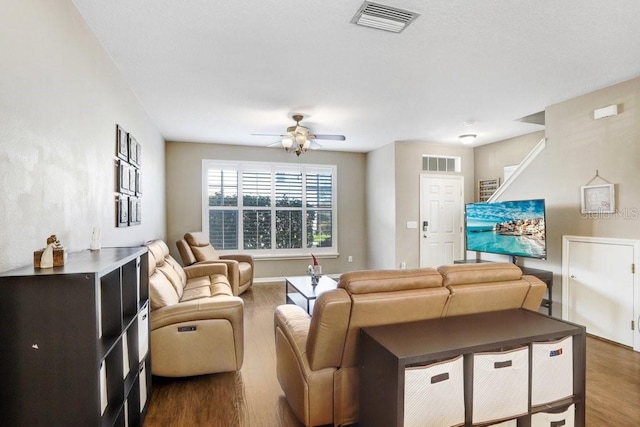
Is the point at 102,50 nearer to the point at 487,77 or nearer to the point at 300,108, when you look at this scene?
the point at 300,108

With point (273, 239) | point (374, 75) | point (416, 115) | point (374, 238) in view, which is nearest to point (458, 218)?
point (374, 238)

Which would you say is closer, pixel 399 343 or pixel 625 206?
pixel 399 343

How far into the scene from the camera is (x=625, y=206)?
130 inches

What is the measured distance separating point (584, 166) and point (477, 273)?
8.73ft

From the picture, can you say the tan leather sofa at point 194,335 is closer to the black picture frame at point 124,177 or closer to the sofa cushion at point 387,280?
the black picture frame at point 124,177

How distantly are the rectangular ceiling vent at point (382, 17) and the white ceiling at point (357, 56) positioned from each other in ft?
0.19

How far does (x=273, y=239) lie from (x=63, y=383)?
17.1 ft

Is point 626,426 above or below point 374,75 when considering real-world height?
below

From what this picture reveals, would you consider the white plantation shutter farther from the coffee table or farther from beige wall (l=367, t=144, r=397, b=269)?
beige wall (l=367, t=144, r=397, b=269)

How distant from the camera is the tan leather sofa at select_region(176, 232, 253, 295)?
4.81m

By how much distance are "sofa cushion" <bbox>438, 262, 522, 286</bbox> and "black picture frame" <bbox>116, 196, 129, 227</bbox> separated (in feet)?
8.65

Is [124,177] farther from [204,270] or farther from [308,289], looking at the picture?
[308,289]

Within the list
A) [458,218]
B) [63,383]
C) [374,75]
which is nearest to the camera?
[63,383]

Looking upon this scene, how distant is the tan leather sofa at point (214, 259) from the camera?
4812mm
